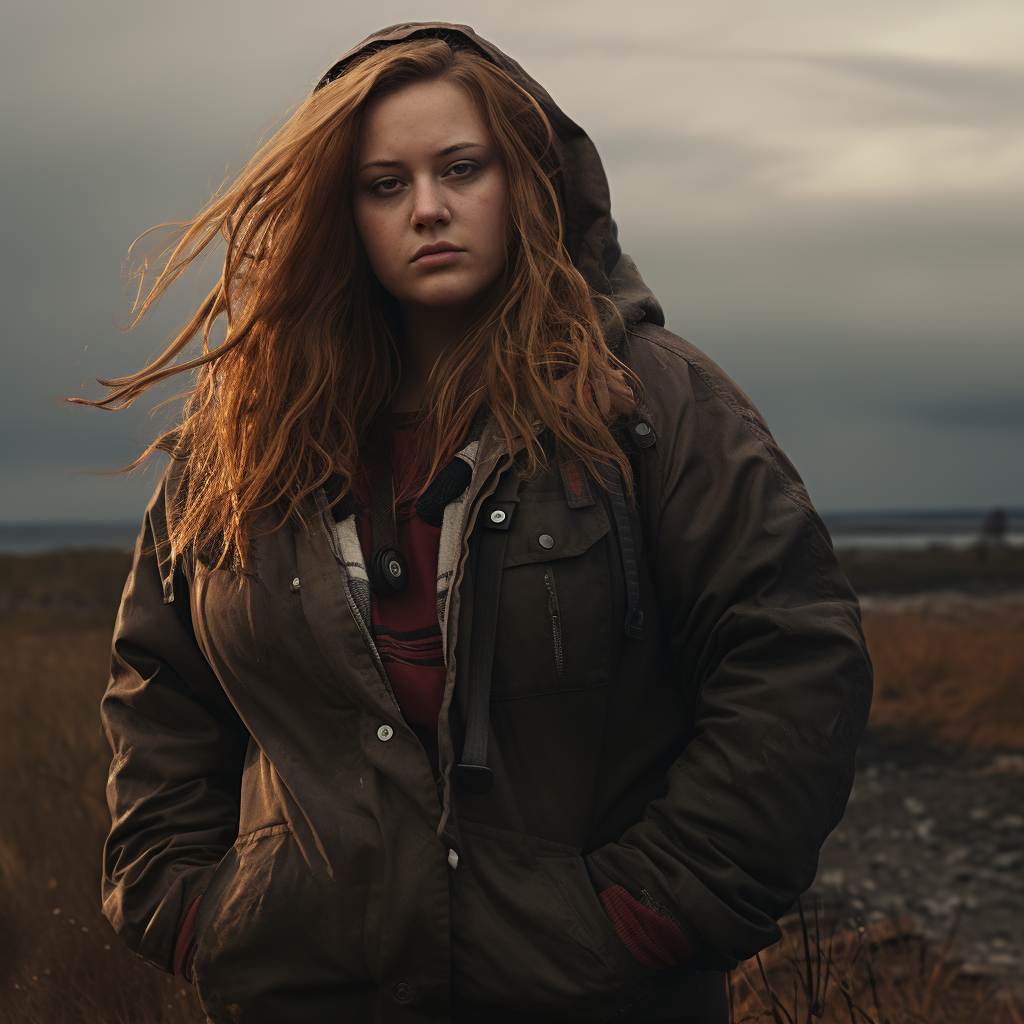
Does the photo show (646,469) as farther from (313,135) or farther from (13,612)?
(13,612)

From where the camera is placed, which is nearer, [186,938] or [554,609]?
[554,609]

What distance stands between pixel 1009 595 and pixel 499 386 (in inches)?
1224

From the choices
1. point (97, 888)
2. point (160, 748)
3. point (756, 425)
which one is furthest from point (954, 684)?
point (160, 748)

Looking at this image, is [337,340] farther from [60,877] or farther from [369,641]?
[60,877]

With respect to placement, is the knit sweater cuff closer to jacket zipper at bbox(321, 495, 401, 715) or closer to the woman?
the woman

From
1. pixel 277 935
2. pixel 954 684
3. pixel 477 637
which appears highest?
pixel 477 637

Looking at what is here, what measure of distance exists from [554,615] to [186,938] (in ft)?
3.74

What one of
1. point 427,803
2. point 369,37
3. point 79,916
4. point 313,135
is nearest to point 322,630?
point 427,803

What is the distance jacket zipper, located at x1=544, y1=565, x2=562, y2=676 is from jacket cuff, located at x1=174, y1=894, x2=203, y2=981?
1.03 meters

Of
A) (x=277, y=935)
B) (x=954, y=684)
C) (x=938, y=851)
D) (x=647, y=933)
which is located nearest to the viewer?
(x=647, y=933)

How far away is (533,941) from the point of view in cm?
209

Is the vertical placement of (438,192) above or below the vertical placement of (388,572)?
above

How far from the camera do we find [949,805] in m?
9.24

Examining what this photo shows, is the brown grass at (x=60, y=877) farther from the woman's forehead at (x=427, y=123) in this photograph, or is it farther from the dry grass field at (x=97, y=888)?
the woman's forehead at (x=427, y=123)
